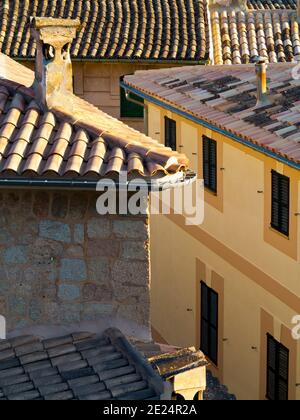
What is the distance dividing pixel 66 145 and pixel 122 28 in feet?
62.5

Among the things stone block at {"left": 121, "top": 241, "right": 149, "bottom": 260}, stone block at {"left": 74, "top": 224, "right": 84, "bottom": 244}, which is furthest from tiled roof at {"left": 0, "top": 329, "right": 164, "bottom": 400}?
stone block at {"left": 74, "top": 224, "right": 84, "bottom": 244}

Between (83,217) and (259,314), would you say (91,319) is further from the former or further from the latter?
(259,314)

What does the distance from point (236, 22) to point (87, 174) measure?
20.1 meters

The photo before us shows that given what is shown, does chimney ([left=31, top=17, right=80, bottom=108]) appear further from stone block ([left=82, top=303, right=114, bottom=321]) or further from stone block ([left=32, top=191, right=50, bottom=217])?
stone block ([left=82, top=303, right=114, bottom=321])

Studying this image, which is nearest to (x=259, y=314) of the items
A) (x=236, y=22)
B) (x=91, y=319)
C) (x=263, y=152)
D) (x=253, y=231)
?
(x=253, y=231)

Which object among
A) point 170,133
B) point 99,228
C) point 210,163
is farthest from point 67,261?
point 170,133

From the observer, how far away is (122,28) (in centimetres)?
2756

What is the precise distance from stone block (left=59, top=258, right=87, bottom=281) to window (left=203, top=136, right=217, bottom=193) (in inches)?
287

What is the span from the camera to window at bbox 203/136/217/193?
1636cm

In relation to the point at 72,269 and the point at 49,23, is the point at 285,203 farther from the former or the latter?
the point at 49,23

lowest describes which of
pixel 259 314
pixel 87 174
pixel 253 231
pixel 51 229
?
pixel 259 314

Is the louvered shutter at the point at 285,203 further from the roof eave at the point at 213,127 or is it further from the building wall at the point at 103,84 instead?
the building wall at the point at 103,84

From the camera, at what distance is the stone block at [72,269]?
30.5ft
